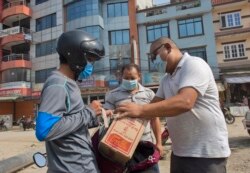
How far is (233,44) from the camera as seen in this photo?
77.5 feet

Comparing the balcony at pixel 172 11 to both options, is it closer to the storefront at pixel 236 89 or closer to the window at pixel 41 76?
the storefront at pixel 236 89

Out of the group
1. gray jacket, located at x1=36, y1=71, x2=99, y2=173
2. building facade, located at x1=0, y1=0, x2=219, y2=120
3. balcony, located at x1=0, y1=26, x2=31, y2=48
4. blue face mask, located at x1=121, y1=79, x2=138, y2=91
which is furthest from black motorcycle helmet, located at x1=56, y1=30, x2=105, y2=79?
balcony, located at x1=0, y1=26, x2=31, y2=48

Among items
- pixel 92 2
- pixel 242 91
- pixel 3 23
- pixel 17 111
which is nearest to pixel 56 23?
pixel 92 2

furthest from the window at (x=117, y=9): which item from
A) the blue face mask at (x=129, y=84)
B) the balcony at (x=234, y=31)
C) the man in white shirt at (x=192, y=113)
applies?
the man in white shirt at (x=192, y=113)

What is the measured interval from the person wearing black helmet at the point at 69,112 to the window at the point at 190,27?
23882 mm

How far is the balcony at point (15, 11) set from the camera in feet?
102

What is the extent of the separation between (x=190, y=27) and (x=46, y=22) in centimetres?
1502

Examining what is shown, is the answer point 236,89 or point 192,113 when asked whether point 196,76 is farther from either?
point 236,89

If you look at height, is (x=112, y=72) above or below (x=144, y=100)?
above

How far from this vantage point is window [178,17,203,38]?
2495 cm

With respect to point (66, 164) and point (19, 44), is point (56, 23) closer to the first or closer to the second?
point (19, 44)

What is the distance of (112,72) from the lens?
26500 mm

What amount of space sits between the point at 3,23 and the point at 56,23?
726cm

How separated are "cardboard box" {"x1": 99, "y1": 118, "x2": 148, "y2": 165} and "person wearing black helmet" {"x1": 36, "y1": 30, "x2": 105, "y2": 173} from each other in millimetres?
138
